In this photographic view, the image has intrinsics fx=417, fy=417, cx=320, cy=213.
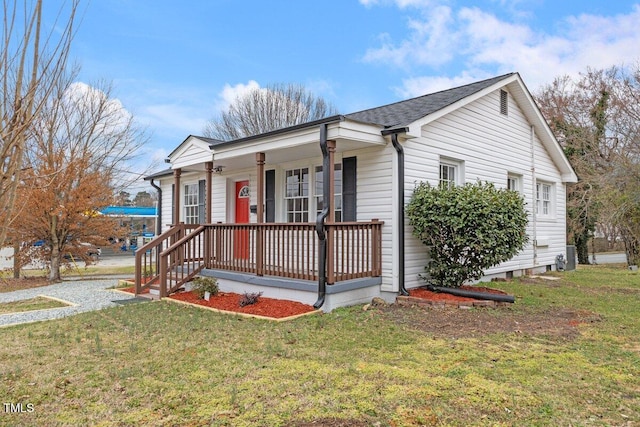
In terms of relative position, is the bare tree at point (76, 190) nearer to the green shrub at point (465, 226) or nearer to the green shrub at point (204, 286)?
the green shrub at point (204, 286)

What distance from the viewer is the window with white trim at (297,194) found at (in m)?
9.05

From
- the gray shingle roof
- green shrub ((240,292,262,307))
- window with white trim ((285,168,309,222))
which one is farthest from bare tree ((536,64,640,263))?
green shrub ((240,292,262,307))

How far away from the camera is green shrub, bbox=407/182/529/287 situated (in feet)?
22.9

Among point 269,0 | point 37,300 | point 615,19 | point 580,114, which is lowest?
point 37,300

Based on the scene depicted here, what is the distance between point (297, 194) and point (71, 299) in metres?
5.13

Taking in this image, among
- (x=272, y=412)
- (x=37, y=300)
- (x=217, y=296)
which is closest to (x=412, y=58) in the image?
(x=217, y=296)

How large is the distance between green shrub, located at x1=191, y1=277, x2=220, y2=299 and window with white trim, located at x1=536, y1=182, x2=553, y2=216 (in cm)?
910

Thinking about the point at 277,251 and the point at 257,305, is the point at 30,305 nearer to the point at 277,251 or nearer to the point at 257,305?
the point at 257,305

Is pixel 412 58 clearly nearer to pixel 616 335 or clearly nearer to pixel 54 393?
pixel 616 335

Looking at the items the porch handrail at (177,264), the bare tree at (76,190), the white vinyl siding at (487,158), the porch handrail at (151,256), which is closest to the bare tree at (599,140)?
the white vinyl siding at (487,158)

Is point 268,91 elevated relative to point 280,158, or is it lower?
elevated

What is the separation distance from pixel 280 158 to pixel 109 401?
623 cm

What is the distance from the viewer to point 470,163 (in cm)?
917

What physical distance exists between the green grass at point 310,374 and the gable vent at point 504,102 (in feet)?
19.1
